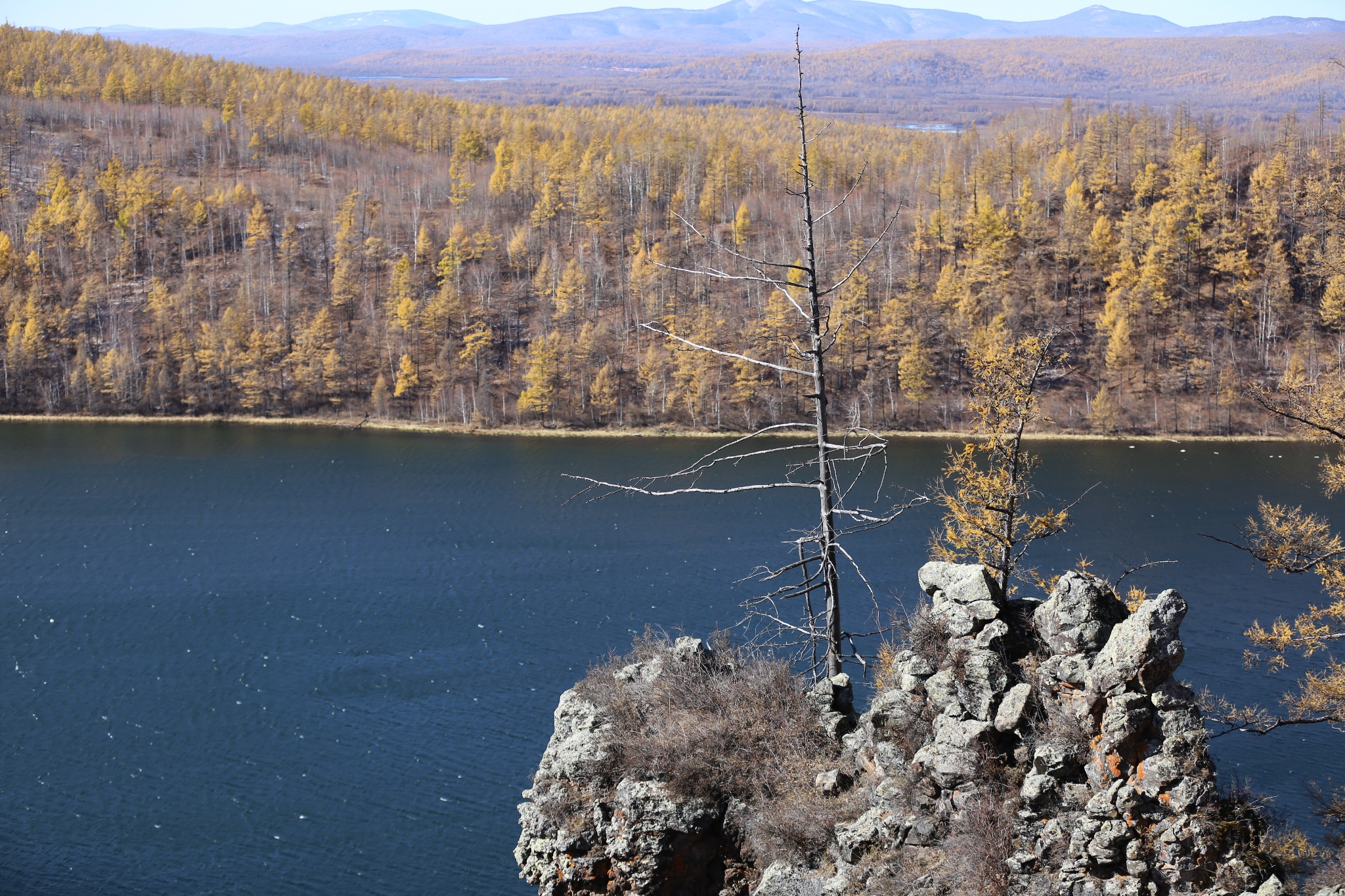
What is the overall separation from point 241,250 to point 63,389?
26.0m

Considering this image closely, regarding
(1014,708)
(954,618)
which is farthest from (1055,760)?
(954,618)

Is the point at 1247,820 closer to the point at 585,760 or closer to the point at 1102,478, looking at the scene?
the point at 585,760

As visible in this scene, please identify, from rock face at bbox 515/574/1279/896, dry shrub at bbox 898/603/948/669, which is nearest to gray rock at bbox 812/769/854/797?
rock face at bbox 515/574/1279/896

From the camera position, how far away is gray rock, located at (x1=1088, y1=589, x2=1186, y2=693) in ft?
32.1

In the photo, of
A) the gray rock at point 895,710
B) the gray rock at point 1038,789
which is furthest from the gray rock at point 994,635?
the gray rock at point 1038,789

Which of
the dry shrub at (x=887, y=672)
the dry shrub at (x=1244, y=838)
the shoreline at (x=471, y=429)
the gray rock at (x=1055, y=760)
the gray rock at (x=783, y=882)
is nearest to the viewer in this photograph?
the dry shrub at (x=1244, y=838)

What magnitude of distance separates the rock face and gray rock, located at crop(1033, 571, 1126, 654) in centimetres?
2

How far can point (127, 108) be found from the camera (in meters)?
142

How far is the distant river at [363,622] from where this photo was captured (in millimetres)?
22750

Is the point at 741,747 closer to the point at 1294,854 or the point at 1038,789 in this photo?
the point at 1038,789

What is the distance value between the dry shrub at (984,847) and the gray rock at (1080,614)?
1.76m

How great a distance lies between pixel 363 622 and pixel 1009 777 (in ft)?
95.9

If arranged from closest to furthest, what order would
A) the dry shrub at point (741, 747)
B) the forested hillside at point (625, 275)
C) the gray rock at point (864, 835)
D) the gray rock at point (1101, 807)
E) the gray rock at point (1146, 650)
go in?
the gray rock at point (1101, 807) → the gray rock at point (1146, 650) → the gray rock at point (864, 835) → the dry shrub at point (741, 747) → the forested hillside at point (625, 275)

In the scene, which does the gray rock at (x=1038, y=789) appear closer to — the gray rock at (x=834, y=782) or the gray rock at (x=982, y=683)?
the gray rock at (x=982, y=683)
